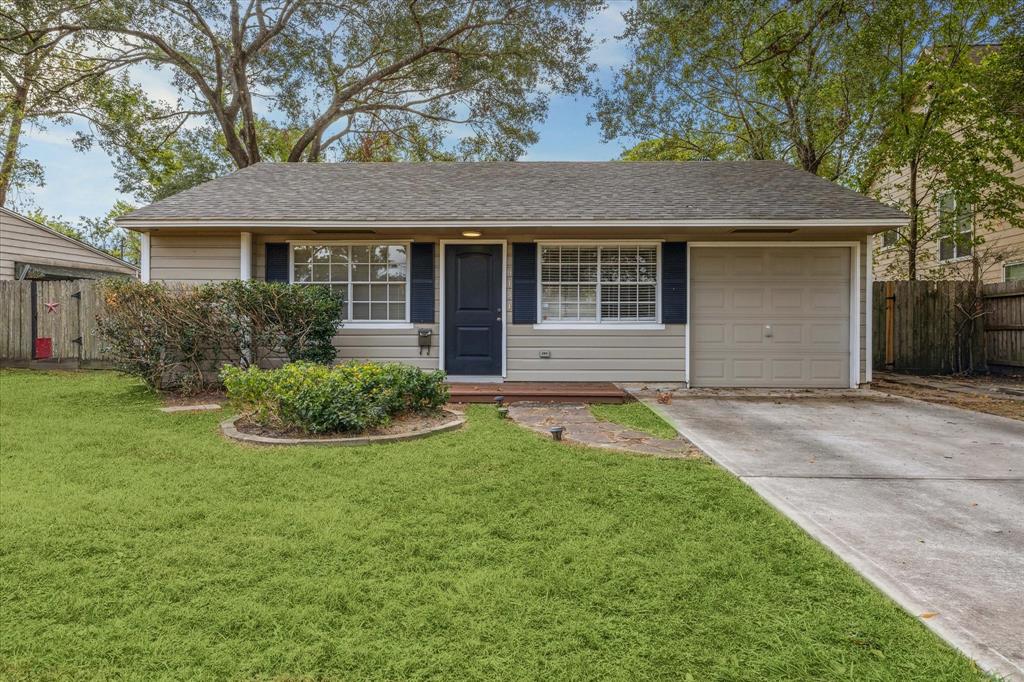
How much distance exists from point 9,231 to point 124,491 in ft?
41.5

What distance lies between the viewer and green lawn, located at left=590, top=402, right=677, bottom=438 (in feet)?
17.1

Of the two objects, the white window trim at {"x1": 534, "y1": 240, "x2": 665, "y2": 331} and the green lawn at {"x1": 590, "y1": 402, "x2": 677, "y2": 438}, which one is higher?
the white window trim at {"x1": 534, "y1": 240, "x2": 665, "y2": 331}

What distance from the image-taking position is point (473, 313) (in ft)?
27.3

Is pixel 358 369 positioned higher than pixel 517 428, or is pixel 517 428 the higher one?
pixel 358 369

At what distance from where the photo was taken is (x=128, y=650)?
184 centimetres

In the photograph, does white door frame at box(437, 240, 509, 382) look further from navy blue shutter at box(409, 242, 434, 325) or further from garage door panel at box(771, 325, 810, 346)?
garage door panel at box(771, 325, 810, 346)

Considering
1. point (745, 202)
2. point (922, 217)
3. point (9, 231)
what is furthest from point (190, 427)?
point (922, 217)

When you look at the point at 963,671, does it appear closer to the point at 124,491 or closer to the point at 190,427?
the point at 124,491

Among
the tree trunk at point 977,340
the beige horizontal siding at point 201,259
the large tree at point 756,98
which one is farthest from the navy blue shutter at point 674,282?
the tree trunk at point 977,340

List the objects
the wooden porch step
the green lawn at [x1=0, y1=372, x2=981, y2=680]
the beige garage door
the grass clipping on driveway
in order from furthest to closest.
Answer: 1. the beige garage door
2. the wooden porch step
3. the grass clipping on driveway
4. the green lawn at [x1=0, y1=372, x2=981, y2=680]

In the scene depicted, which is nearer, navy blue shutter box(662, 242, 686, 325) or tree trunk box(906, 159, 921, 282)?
navy blue shutter box(662, 242, 686, 325)

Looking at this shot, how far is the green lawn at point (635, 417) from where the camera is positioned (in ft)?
17.1

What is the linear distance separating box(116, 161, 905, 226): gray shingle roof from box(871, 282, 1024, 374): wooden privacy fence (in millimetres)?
3559

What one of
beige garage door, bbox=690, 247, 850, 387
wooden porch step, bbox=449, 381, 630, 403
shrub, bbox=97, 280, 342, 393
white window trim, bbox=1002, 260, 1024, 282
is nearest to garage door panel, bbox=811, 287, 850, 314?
beige garage door, bbox=690, 247, 850, 387
